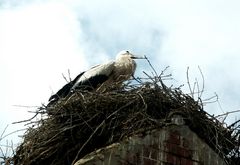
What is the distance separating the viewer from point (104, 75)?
29.3ft

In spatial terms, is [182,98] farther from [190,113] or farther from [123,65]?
→ [123,65]

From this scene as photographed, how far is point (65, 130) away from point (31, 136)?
2.25 ft

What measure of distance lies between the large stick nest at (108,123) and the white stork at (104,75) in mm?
1776

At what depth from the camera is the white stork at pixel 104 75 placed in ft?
28.4

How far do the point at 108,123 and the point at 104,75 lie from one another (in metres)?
2.93

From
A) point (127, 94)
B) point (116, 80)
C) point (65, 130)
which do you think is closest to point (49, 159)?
point (65, 130)

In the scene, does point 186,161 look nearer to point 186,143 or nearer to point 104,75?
point 186,143

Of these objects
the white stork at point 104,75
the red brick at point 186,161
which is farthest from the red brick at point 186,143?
the white stork at point 104,75

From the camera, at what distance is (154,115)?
20.0ft

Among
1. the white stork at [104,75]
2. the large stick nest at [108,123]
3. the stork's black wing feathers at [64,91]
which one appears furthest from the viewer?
the white stork at [104,75]

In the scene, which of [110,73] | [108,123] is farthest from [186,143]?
[110,73]

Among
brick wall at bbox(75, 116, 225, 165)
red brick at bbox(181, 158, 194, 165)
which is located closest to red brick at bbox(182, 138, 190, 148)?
brick wall at bbox(75, 116, 225, 165)

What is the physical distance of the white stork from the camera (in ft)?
28.4

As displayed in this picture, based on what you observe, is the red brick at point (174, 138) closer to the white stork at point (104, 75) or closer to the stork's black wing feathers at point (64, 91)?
the white stork at point (104, 75)
